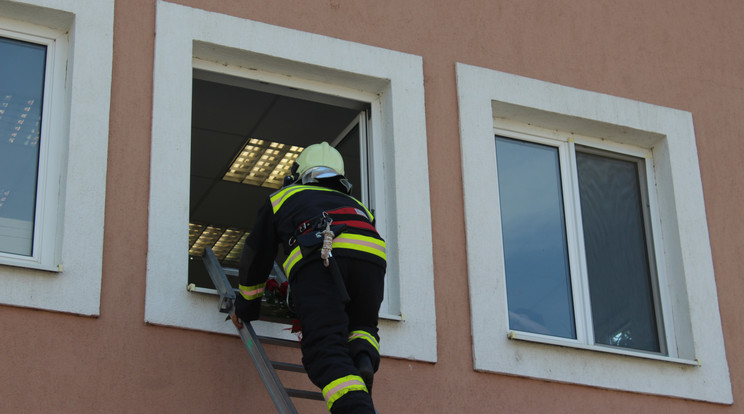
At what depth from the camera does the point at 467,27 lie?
789 cm

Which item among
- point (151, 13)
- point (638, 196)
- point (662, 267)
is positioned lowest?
point (662, 267)

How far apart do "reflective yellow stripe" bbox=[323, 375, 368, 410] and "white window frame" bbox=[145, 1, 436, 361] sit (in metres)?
1.17

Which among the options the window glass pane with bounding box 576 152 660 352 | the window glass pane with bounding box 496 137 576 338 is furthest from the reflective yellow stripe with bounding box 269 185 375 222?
the window glass pane with bounding box 576 152 660 352

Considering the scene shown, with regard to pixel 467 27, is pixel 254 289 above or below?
below

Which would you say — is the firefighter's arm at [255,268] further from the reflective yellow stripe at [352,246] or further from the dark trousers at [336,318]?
the dark trousers at [336,318]

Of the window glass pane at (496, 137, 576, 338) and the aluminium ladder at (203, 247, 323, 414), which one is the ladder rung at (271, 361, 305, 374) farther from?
the window glass pane at (496, 137, 576, 338)

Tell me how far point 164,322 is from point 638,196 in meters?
3.71

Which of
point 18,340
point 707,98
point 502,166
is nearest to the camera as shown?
point 18,340

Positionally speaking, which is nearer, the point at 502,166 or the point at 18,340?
the point at 18,340

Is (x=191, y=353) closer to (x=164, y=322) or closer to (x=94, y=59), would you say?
(x=164, y=322)

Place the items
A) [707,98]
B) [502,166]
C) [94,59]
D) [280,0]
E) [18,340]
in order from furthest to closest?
[707,98]
[502,166]
[280,0]
[94,59]
[18,340]

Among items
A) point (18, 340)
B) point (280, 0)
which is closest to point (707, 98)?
point (280, 0)

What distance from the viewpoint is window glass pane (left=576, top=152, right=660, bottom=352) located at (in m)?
7.78

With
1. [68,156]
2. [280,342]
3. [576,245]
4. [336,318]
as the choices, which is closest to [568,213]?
[576,245]
